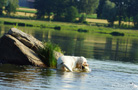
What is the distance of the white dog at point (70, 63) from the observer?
62.5 ft

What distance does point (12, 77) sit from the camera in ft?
52.7

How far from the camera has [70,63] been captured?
19500mm

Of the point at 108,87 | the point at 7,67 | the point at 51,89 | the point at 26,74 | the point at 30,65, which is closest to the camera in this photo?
the point at 51,89

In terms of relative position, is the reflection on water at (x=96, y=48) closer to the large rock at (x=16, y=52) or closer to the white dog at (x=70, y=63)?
the white dog at (x=70, y=63)

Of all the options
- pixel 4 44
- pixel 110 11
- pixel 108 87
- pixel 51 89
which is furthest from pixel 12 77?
pixel 110 11

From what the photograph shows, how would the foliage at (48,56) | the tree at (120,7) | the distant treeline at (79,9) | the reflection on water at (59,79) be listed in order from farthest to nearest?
1. the tree at (120,7)
2. the distant treeline at (79,9)
3. the foliage at (48,56)
4. the reflection on water at (59,79)

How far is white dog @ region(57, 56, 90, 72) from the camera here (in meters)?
19.1

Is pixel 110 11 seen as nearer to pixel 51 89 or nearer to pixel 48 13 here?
pixel 48 13

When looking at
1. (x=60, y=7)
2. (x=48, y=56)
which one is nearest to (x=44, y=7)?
(x=60, y=7)

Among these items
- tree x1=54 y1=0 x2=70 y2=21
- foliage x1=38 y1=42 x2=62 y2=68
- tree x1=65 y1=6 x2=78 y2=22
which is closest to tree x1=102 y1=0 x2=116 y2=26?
tree x1=65 y1=6 x2=78 y2=22

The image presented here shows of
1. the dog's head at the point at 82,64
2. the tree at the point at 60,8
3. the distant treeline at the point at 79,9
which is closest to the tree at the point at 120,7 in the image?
the distant treeline at the point at 79,9

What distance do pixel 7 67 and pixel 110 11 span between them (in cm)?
11355

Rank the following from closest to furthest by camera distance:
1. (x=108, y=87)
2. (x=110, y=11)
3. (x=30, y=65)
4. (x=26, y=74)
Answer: (x=108, y=87), (x=26, y=74), (x=30, y=65), (x=110, y=11)

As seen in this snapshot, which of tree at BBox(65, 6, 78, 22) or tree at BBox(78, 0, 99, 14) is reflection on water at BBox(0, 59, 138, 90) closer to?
tree at BBox(65, 6, 78, 22)
